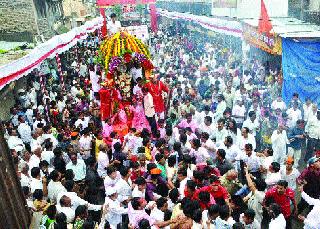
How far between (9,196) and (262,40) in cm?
1132

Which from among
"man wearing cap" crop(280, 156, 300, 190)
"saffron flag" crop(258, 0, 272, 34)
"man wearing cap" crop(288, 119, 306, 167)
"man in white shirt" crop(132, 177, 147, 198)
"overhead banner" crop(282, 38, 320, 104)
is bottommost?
"man wearing cap" crop(288, 119, 306, 167)

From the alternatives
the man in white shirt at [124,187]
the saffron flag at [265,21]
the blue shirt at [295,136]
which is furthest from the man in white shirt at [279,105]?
the man in white shirt at [124,187]

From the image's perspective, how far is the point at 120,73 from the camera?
1069 cm

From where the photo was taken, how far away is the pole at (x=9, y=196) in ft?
13.3

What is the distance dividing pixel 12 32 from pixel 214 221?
15591 millimetres

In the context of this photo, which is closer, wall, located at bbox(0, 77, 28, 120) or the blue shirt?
the blue shirt

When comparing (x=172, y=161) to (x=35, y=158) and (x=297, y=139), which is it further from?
(x=297, y=139)

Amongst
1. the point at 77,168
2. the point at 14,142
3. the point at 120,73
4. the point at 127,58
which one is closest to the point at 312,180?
the point at 77,168

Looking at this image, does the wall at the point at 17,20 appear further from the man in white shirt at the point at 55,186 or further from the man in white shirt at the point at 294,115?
the man in white shirt at the point at 55,186

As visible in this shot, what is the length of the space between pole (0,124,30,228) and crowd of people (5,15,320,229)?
1.44 feet

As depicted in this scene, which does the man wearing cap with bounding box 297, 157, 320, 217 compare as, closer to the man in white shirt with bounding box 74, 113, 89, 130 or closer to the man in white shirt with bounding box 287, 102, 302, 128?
the man in white shirt with bounding box 287, 102, 302, 128

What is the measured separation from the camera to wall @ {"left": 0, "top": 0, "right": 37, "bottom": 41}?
1733cm

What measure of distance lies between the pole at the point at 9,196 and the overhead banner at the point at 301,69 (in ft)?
24.9

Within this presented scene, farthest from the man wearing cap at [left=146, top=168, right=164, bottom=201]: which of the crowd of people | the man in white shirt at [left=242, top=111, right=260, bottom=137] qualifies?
the man in white shirt at [left=242, top=111, right=260, bottom=137]
